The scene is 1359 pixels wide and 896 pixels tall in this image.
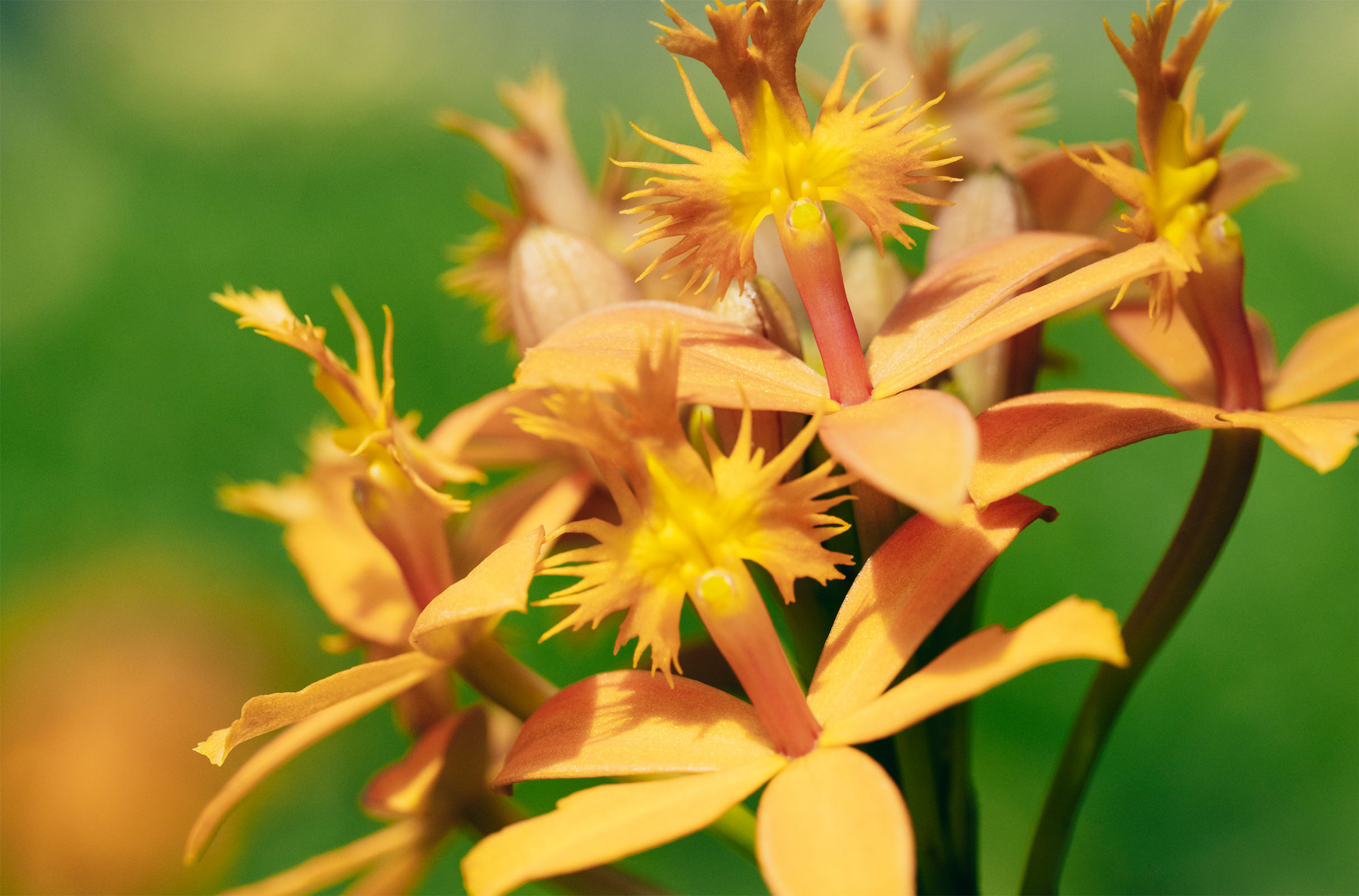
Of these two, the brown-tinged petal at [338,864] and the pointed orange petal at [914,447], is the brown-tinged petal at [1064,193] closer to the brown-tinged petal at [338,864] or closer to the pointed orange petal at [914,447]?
the pointed orange petal at [914,447]

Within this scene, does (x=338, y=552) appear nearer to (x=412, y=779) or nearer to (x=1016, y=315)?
(x=412, y=779)

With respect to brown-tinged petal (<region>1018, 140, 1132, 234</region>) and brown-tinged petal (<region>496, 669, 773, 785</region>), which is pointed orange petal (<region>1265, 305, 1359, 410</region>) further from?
brown-tinged petal (<region>496, 669, 773, 785</region>)

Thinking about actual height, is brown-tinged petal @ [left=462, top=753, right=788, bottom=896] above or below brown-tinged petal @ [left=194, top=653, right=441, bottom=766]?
below

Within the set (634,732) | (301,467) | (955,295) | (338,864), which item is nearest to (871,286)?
(955,295)

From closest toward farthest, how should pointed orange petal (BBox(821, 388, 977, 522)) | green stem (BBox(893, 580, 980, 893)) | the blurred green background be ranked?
pointed orange petal (BBox(821, 388, 977, 522)) → green stem (BBox(893, 580, 980, 893)) → the blurred green background

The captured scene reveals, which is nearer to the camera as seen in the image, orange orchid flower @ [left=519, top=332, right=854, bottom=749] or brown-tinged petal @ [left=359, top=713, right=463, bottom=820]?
orange orchid flower @ [left=519, top=332, right=854, bottom=749]

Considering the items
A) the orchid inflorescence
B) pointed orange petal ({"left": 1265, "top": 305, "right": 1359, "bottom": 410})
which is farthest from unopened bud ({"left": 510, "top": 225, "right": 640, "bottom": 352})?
pointed orange petal ({"left": 1265, "top": 305, "right": 1359, "bottom": 410})

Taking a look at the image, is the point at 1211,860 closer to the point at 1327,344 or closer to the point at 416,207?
the point at 1327,344
